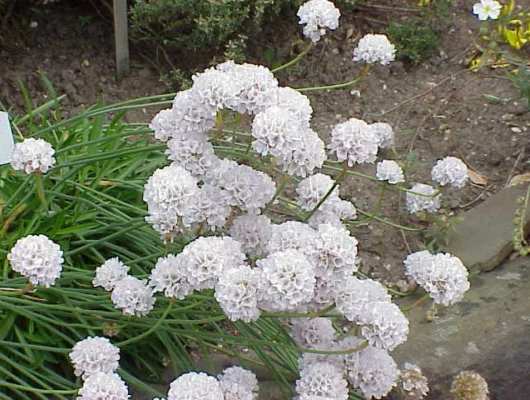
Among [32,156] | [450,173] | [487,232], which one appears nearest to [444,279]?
[450,173]

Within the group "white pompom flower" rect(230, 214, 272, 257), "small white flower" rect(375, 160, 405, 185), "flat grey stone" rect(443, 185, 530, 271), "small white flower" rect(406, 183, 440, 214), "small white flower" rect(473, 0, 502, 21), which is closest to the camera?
"white pompom flower" rect(230, 214, 272, 257)

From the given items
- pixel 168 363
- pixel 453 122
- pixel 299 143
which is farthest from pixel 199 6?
pixel 299 143

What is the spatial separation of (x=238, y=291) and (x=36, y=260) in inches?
15.0

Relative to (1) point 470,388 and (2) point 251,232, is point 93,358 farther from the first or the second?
(1) point 470,388

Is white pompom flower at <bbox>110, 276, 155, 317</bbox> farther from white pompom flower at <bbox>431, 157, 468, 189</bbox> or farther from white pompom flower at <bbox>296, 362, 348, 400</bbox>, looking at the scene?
white pompom flower at <bbox>431, 157, 468, 189</bbox>

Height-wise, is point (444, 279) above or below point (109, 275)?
above

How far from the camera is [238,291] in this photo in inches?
53.9

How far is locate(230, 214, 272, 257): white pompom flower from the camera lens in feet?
5.18

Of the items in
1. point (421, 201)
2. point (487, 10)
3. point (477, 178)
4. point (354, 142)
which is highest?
point (354, 142)

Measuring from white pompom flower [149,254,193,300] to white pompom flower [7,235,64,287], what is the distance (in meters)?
0.18

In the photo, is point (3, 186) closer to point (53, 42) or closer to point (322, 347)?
point (322, 347)

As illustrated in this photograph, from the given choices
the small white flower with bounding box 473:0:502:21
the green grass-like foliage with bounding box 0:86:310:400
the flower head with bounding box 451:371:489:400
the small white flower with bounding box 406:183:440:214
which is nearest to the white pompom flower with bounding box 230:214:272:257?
the green grass-like foliage with bounding box 0:86:310:400

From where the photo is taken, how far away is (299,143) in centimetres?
145

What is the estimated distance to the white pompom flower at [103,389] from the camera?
55.0 inches
